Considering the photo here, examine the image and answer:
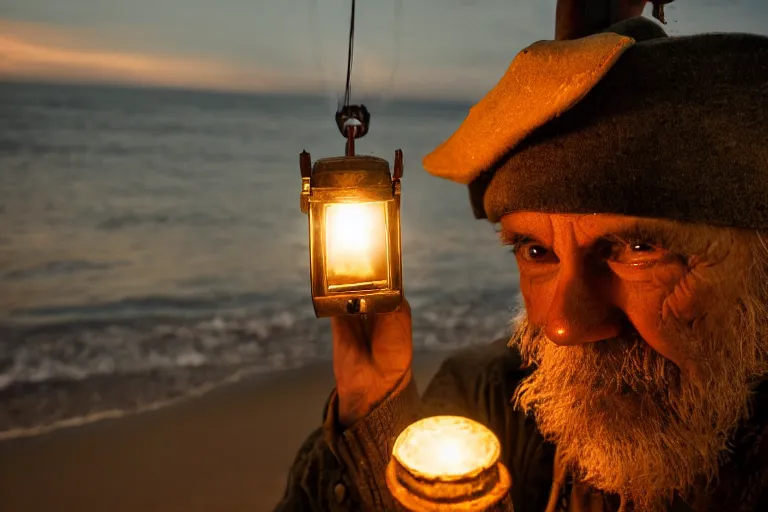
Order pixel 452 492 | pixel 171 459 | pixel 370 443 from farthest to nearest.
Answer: pixel 171 459 < pixel 370 443 < pixel 452 492

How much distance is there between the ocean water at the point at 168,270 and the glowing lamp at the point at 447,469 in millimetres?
1023

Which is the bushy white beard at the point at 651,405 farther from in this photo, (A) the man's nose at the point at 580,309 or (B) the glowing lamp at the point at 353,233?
(B) the glowing lamp at the point at 353,233

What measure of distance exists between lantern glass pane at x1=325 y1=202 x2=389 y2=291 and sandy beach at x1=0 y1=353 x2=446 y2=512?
2481 millimetres

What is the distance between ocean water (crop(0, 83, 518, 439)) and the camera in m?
5.31

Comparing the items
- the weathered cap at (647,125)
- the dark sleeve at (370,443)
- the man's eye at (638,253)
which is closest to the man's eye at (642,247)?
the man's eye at (638,253)

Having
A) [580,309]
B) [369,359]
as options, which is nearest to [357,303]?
[369,359]

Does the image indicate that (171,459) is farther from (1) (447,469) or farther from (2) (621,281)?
(2) (621,281)

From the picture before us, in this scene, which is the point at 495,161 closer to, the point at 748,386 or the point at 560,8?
the point at 560,8

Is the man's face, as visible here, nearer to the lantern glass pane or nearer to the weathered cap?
the weathered cap

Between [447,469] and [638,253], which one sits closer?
[447,469]

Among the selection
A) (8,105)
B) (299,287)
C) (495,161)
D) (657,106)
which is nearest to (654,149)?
(657,106)

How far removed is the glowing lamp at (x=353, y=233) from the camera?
1.63 m

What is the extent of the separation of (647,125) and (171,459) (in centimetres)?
371

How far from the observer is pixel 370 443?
6.02ft
